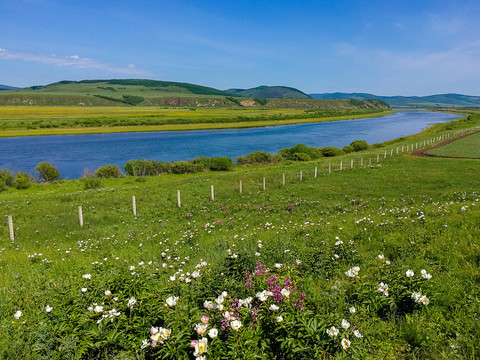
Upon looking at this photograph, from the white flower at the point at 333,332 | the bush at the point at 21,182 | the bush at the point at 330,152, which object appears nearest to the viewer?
the white flower at the point at 333,332

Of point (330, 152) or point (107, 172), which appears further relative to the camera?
point (330, 152)

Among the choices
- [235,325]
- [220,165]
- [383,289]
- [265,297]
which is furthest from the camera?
[220,165]

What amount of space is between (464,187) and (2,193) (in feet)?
174

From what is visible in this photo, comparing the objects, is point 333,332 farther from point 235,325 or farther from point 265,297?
point 235,325

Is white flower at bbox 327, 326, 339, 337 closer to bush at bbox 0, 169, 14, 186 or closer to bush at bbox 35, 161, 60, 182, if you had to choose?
bush at bbox 0, 169, 14, 186

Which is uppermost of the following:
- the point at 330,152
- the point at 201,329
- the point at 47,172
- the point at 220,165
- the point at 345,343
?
the point at 201,329

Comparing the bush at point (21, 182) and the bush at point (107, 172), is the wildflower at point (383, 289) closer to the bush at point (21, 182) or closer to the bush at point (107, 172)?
the bush at point (21, 182)

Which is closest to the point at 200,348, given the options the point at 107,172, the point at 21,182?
the point at 21,182

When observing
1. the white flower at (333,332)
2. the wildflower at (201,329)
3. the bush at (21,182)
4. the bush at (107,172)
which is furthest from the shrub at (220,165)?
the white flower at (333,332)

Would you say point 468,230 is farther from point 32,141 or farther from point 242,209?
point 32,141

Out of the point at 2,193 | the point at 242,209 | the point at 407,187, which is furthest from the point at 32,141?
the point at 407,187

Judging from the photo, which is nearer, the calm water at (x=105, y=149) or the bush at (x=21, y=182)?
the bush at (x=21, y=182)

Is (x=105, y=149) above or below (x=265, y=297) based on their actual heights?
below

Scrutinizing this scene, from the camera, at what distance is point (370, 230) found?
993cm
